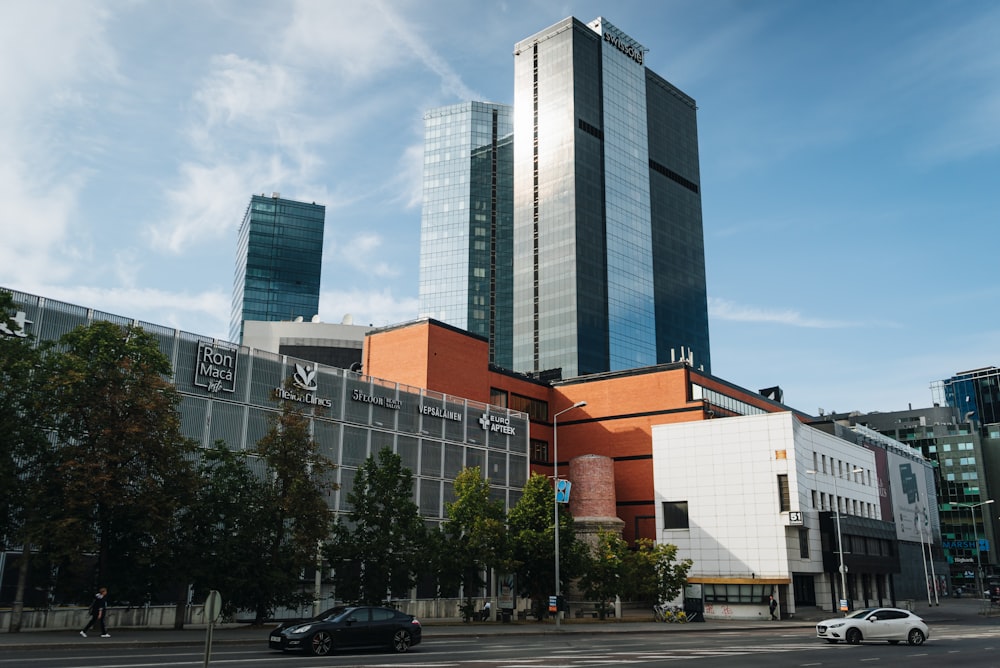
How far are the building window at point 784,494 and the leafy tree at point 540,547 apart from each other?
68.4 feet

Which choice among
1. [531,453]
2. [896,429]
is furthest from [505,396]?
[896,429]

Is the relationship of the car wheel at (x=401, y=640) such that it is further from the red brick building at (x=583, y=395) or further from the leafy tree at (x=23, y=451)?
the red brick building at (x=583, y=395)

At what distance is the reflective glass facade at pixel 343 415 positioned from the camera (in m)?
44.1

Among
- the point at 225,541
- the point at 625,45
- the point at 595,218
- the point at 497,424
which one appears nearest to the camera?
the point at 225,541

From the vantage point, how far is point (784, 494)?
64125 mm

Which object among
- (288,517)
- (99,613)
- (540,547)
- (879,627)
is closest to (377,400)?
(540,547)

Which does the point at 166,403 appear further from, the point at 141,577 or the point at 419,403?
the point at 419,403

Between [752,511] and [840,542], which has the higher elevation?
[752,511]

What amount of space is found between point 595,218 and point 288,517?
138 metres

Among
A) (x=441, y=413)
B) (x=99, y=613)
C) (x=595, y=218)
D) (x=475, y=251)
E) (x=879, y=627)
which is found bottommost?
(x=879, y=627)

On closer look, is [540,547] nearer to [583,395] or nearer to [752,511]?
[752,511]

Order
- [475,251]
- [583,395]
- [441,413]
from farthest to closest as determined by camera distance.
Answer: [475,251]
[583,395]
[441,413]

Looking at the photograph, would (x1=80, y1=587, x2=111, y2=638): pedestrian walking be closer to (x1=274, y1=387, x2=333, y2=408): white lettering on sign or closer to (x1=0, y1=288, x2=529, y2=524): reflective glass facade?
(x1=0, y1=288, x2=529, y2=524): reflective glass facade

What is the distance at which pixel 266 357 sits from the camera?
49.6 m
